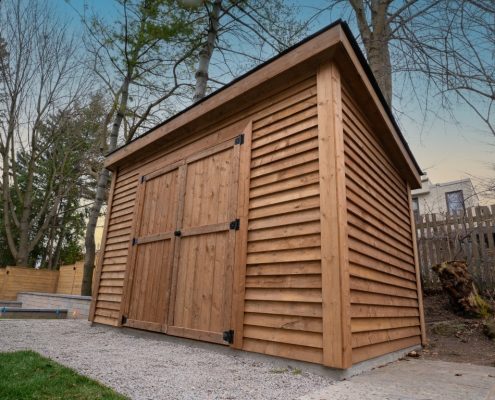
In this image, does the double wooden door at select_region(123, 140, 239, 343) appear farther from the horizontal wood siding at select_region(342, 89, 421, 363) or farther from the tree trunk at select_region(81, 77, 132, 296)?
the tree trunk at select_region(81, 77, 132, 296)

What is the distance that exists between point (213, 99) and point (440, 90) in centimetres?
493

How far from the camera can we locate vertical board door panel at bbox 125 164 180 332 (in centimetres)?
423

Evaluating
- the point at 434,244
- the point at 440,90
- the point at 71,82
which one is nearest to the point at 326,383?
the point at 434,244

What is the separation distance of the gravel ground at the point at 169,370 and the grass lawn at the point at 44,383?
0.38 ft

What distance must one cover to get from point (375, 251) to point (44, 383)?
3064 millimetres

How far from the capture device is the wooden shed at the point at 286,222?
9.19ft

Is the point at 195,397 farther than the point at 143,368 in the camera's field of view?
No

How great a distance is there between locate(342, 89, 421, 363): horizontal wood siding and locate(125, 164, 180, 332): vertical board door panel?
2234 millimetres

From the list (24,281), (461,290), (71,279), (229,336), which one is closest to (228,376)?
(229,336)

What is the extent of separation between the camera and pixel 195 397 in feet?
6.56

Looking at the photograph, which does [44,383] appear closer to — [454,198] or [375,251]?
[375,251]


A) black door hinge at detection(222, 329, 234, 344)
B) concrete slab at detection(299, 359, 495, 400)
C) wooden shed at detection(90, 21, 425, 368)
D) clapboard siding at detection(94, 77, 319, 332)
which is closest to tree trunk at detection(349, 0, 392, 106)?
wooden shed at detection(90, 21, 425, 368)

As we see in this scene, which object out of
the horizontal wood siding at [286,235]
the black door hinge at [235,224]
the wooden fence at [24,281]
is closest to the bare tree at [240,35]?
the horizontal wood siding at [286,235]

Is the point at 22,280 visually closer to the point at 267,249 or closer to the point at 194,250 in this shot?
the point at 194,250
